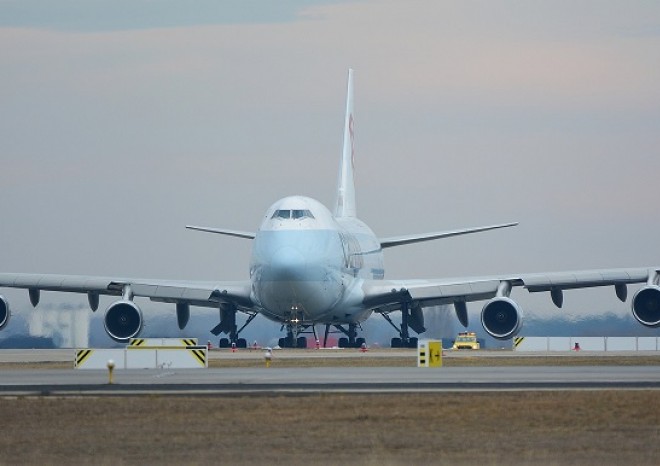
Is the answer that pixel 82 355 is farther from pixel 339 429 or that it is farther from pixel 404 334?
pixel 404 334

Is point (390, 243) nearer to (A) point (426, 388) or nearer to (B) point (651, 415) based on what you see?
(A) point (426, 388)

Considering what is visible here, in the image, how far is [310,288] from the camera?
62.1 metres

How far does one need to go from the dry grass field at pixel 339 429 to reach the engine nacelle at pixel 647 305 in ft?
88.3

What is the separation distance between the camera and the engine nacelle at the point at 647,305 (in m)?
56.8

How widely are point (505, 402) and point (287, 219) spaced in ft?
Result: 110

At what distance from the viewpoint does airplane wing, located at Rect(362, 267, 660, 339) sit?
58281 millimetres

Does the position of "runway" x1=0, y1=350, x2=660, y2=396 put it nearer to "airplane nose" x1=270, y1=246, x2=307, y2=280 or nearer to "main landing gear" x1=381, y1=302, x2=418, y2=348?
"airplane nose" x1=270, y1=246, x2=307, y2=280

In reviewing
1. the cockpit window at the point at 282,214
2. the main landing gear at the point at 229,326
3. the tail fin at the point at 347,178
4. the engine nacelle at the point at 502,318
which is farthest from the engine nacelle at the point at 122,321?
the tail fin at the point at 347,178

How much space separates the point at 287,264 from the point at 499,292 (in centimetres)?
812

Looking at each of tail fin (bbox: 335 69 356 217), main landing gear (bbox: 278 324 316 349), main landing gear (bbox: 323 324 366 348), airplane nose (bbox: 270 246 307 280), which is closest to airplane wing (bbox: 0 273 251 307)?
main landing gear (bbox: 278 324 316 349)

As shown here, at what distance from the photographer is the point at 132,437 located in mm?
24031

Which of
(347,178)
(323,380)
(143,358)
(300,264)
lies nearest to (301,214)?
(300,264)

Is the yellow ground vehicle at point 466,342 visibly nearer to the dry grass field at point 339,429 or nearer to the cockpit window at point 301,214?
the cockpit window at point 301,214

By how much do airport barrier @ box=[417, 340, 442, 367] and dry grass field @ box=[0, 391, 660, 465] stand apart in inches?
556
